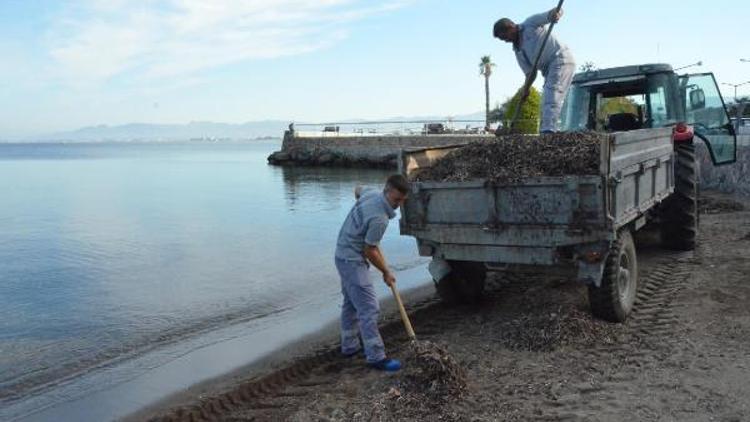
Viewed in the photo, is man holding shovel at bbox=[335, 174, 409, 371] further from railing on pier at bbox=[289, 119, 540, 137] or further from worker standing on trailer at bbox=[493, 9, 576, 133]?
railing on pier at bbox=[289, 119, 540, 137]

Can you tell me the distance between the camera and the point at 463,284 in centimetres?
702

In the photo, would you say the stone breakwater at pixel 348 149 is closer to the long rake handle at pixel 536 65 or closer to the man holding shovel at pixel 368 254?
the long rake handle at pixel 536 65

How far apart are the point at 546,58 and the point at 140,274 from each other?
7.90 meters

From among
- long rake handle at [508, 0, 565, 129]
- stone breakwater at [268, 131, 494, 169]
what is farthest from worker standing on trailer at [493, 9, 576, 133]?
stone breakwater at [268, 131, 494, 169]

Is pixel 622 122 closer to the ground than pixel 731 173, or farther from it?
farther from it

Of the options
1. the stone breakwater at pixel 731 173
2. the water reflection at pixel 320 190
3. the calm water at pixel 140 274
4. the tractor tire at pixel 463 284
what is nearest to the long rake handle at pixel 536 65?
the tractor tire at pixel 463 284

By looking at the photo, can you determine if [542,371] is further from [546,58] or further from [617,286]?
[546,58]

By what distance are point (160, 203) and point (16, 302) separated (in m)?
14.9

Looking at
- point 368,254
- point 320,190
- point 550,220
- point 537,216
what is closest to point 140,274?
point 368,254

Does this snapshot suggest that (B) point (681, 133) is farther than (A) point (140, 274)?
No

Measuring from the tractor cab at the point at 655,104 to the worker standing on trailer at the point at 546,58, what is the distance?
209 cm

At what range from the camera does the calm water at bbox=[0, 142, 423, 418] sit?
7539 millimetres

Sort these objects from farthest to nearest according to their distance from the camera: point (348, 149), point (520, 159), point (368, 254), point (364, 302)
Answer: point (348, 149) < point (520, 159) < point (364, 302) < point (368, 254)

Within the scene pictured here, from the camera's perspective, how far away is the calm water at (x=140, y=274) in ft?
24.7
